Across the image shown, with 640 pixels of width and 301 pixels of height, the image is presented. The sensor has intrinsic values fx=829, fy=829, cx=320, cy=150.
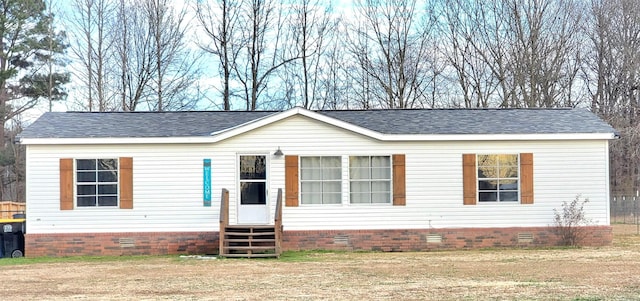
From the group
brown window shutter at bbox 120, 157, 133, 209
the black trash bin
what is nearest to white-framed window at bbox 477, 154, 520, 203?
brown window shutter at bbox 120, 157, 133, 209

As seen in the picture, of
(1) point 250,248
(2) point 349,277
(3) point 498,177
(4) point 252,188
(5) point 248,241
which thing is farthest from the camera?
(3) point 498,177

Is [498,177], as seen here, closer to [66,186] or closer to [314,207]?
[314,207]

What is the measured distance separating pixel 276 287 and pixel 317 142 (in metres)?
7.20

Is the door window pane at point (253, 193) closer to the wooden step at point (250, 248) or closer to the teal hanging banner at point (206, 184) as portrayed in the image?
the teal hanging banner at point (206, 184)

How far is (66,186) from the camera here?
19547 millimetres

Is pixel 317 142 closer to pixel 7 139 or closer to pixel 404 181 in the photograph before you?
pixel 404 181

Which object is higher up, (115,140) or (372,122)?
(372,122)

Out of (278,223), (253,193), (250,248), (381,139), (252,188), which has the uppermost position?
(381,139)

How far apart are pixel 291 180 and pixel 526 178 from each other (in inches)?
225

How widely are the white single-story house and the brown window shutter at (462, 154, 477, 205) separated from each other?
0.03 m

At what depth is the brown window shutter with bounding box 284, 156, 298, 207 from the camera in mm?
19984

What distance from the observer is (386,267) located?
16203 millimetres

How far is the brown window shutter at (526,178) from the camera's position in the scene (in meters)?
20.2

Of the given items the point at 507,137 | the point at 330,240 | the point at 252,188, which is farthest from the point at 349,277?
the point at 507,137
